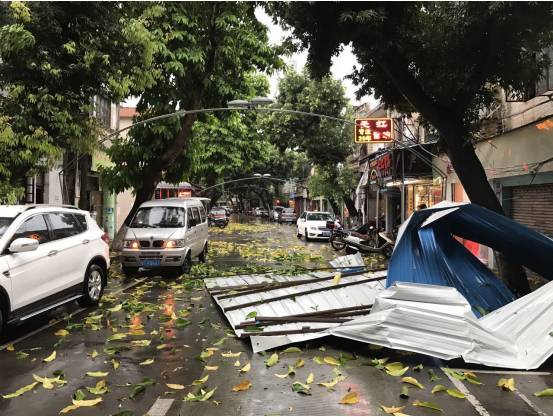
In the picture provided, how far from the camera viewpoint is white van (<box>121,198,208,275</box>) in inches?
474

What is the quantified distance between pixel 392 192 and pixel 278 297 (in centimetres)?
1873

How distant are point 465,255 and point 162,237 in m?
7.41

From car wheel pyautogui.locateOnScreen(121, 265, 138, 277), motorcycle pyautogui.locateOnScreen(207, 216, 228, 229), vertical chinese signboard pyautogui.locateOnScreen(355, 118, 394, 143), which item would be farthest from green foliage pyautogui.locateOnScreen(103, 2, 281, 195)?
motorcycle pyautogui.locateOnScreen(207, 216, 228, 229)

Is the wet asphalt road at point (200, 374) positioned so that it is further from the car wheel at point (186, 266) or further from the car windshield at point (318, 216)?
the car windshield at point (318, 216)

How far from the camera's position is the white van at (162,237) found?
39.5 ft

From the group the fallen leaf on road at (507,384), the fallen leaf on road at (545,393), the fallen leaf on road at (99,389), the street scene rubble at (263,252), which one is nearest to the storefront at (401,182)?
the street scene rubble at (263,252)

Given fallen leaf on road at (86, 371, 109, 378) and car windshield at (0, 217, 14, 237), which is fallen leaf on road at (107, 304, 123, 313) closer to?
car windshield at (0, 217, 14, 237)

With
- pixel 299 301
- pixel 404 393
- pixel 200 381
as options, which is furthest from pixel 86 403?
pixel 299 301

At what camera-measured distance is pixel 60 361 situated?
574 centimetres

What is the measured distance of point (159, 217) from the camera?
13109 millimetres

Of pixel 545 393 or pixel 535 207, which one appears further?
pixel 535 207

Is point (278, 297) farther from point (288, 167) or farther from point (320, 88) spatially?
point (288, 167)

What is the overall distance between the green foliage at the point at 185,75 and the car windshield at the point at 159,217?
3436mm

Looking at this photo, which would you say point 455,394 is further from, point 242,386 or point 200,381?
point 200,381
